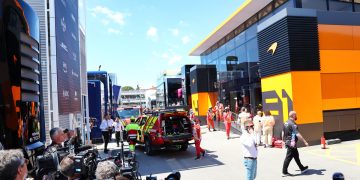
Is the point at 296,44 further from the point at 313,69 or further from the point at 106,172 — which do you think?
the point at 106,172

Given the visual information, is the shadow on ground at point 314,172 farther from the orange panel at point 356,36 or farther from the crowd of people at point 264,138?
the orange panel at point 356,36

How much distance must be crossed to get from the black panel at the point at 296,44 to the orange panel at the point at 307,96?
328 millimetres

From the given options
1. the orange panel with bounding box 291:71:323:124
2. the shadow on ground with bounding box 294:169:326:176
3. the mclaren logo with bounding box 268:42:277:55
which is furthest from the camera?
the mclaren logo with bounding box 268:42:277:55

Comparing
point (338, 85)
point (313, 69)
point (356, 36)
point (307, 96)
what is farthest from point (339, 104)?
point (356, 36)

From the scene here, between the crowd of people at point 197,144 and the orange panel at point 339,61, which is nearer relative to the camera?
the crowd of people at point 197,144

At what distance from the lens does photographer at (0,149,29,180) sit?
7.75 feet

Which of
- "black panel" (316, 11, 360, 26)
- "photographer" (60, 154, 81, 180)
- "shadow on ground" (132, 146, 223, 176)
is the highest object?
"black panel" (316, 11, 360, 26)

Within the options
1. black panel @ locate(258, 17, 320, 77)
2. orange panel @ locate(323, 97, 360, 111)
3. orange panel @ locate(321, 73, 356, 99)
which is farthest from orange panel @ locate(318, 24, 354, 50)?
orange panel @ locate(323, 97, 360, 111)

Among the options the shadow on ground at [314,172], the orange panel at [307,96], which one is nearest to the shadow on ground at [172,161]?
the shadow on ground at [314,172]

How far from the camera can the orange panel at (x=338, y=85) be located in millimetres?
14016

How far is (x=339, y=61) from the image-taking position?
14344 mm

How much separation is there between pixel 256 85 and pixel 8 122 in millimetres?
19133

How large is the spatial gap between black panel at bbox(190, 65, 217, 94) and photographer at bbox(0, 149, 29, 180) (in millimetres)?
27045

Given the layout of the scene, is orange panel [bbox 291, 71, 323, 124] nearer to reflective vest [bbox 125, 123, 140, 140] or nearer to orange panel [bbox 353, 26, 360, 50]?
orange panel [bbox 353, 26, 360, 50]
